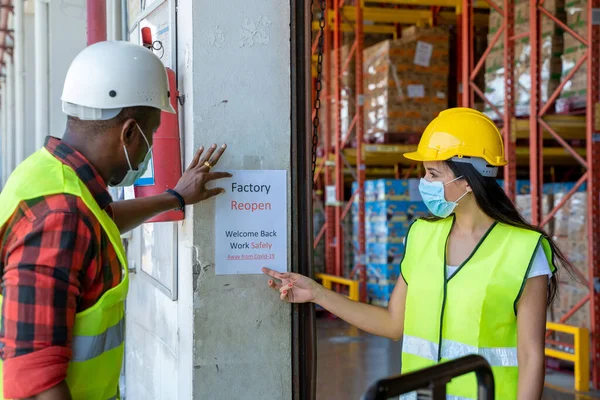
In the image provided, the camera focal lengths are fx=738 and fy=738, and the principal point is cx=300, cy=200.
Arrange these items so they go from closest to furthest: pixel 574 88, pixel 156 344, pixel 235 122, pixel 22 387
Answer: pixel 22 387 → pixel 235 122 → pixel 156 344 → pixel 574 88

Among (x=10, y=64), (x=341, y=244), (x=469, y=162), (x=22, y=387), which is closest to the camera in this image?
(x=22, y=387)

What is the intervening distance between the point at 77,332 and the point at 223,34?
4.89 ft

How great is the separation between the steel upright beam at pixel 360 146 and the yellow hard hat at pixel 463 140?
803cm

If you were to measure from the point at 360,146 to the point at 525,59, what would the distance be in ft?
10.4

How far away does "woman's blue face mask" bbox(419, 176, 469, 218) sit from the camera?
9.50 ft

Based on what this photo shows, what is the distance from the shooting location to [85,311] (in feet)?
6.69

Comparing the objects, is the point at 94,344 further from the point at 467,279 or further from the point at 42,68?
the point at 42,68

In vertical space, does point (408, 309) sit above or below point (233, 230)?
below

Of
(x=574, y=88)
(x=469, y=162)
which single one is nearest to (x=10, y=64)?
(x=574, y=88)

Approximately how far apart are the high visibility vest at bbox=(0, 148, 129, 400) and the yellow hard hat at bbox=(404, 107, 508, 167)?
1330 millimetres

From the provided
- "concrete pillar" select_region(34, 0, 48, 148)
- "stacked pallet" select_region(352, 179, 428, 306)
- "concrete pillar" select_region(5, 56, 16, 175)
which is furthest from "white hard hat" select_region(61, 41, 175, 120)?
"concrete pillar" select_region(5, 56, 16, 175)

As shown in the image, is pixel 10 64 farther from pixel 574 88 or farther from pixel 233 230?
pixel 233 230

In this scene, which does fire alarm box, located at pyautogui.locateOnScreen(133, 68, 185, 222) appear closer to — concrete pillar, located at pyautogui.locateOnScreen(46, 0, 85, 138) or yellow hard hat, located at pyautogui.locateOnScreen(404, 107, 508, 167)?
yellow hard hat, located at pyautogui.locateOnScreen(404, 107, 508, 167)

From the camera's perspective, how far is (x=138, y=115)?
2.29m
